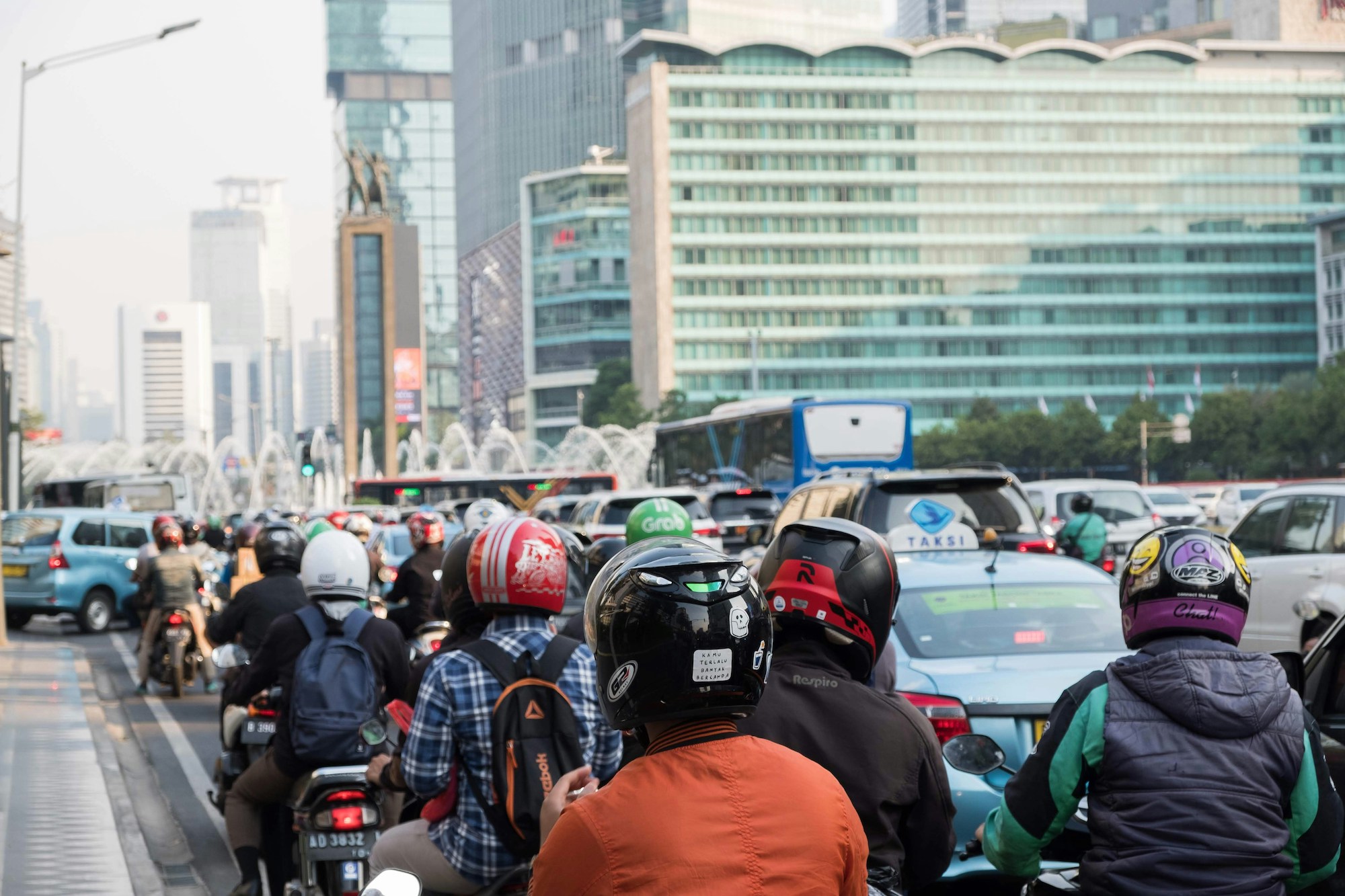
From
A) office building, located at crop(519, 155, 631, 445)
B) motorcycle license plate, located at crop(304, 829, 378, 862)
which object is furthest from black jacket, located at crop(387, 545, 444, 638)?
office building, located at crop(519, 155, 631, 445)

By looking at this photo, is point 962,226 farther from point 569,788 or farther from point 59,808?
Result: point 569,788

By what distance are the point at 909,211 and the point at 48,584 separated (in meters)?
108

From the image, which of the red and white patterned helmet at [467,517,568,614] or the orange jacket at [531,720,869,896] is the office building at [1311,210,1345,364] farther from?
the orange jacket at [531,720,869,896]

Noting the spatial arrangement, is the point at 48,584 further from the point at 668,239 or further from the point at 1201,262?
the point at 1201,262

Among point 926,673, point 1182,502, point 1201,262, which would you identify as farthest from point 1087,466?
point 926,673

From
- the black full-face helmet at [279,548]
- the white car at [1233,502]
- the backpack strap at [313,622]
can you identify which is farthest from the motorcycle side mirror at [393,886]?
the white car at [1233,502]

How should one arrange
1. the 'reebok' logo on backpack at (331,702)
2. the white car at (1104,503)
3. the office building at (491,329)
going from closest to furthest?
the 'reebok' logo on backpack at (331,702) → the white car at (1104,503) → the office building at (491,329)

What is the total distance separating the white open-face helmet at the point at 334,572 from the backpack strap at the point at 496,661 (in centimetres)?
213

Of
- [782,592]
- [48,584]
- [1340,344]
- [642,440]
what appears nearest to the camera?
[782,592]

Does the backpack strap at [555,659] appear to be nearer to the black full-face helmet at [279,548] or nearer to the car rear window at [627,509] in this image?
the black full-face helmet at [279,548]

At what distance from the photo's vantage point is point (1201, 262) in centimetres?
12600

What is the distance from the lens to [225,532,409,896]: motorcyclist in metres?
6.18

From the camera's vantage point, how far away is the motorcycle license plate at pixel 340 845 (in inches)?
216

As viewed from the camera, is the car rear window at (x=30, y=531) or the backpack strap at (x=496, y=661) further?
the car rear window at (x=30, y=531)
